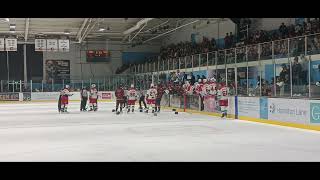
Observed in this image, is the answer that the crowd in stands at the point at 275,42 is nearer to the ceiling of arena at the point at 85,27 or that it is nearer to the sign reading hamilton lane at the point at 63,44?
the ceiling of arena at the point at 85,27

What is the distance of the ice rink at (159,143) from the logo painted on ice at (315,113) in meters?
0.47

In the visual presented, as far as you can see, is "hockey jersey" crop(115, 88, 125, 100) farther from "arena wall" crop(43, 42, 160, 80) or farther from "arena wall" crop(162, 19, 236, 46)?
"arena wall" crop(43, 42, 160, 80)

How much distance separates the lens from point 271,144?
8859 millimetres

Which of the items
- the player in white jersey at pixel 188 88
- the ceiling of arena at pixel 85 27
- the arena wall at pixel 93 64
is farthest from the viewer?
the arena wall at pixel 93 64

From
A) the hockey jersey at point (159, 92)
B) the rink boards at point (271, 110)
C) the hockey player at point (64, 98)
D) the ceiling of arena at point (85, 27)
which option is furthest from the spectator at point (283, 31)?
the hockey player at point (64, 98)

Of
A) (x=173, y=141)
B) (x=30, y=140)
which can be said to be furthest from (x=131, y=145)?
(x=30, y=140)

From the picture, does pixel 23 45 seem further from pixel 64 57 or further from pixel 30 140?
pixel 30 140

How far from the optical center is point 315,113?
1134 centimetres

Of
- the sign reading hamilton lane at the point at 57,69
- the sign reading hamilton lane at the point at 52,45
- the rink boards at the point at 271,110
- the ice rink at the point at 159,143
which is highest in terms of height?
the sign reading hamilton lane at the point at 52,45

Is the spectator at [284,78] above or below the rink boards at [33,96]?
above

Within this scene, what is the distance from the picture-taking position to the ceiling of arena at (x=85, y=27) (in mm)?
26438

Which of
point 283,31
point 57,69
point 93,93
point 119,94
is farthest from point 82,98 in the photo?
point 57,69

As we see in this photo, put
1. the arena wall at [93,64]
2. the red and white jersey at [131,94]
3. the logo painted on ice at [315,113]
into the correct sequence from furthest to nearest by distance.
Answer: the arena wall at [93,64] → the red and white jersey at [131,94] → the logo painted on ice at [315,113]
